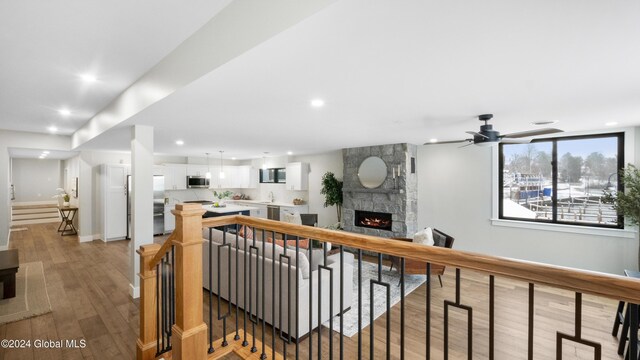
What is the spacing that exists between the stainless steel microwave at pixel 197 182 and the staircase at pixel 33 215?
563 cm

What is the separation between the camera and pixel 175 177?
28.4ft

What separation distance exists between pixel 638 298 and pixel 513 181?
17.7 feet

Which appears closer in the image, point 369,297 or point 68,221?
point 369,297

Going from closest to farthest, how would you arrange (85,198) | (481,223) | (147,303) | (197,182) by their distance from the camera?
(147,303) < (481,223) < (85,198) < (197,182)

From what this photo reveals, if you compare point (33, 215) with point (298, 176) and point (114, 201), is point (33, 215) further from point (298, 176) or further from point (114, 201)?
point (298, 176)

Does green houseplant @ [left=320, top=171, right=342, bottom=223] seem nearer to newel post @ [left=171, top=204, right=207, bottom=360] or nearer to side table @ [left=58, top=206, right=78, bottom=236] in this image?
newel post @ [left=171, top=204, right=207, bottom=360]

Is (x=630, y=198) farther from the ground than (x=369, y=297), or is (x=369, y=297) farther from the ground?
(x=630, y=198)

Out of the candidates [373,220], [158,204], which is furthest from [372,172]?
[158,204]

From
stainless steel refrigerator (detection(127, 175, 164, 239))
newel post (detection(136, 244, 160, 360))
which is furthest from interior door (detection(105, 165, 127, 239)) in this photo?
newel post (detection(136, 244, 160, 360))

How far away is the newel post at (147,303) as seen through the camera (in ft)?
7.63

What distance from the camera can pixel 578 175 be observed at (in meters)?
4.83

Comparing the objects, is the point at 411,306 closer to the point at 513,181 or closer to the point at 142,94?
the point at 513,181

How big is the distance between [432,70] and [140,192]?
3.90 metres

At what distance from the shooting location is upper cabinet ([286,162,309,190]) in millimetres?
8328
